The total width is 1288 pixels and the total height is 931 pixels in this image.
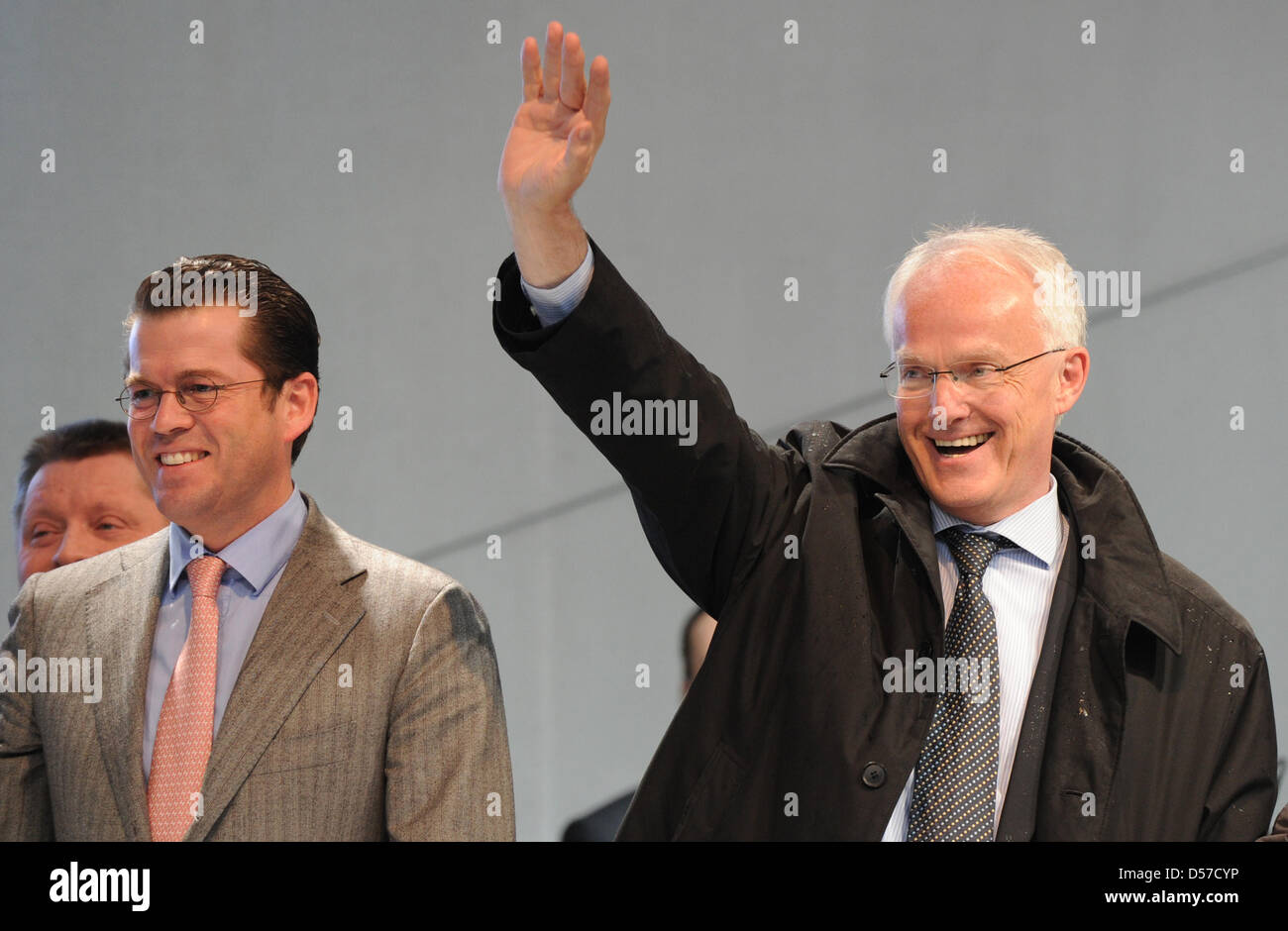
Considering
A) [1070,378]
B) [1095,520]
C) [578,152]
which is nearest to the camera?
[578,152]

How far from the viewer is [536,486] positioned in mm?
4266

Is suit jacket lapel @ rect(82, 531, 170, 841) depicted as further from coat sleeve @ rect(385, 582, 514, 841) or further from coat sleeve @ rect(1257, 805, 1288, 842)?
coat sleeve @ rect(1257, 805, 1288, 842)

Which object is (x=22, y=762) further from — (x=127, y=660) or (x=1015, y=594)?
(x=1015, y=594)

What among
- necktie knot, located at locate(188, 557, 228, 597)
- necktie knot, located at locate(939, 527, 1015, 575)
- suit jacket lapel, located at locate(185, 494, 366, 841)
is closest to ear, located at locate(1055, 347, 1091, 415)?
necktie knot, located at locate(939, 527, 1015, 575)

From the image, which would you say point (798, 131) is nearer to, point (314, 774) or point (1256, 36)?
point (1256, 36)

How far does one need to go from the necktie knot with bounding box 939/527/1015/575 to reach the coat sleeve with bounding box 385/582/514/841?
2.32ft

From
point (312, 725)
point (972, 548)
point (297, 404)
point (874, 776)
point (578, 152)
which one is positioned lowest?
point (874, 776)

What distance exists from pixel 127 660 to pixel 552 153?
0.93 m

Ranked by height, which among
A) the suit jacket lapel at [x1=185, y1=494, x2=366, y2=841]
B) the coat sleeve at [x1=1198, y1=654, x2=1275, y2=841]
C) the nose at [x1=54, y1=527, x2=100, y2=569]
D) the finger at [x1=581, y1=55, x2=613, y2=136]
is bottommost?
the coat sleeve at [x1=1198, y1=654, x2=1275, y2=841]

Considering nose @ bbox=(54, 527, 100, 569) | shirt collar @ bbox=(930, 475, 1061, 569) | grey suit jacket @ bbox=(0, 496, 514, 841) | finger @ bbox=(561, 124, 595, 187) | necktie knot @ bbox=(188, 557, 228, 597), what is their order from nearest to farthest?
finger @ bbox=(561, 124, 595, 187) < grey suit jacket @ bbox=(0, 496, 514, 841) < necktie knot @ bbox=(188, 557, 228, 597) < shirt collar @ bbox=(930, 475, 1061, 569) < nose @ bbox=(54, 527, 100, 569)

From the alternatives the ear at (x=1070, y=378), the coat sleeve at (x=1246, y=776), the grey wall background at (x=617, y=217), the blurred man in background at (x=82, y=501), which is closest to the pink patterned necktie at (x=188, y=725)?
the blurred man in background at (x=82, y=501)

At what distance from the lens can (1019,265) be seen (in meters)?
2.17

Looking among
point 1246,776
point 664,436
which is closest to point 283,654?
point 664,436

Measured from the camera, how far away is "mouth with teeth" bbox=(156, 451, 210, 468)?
201 centimetres
